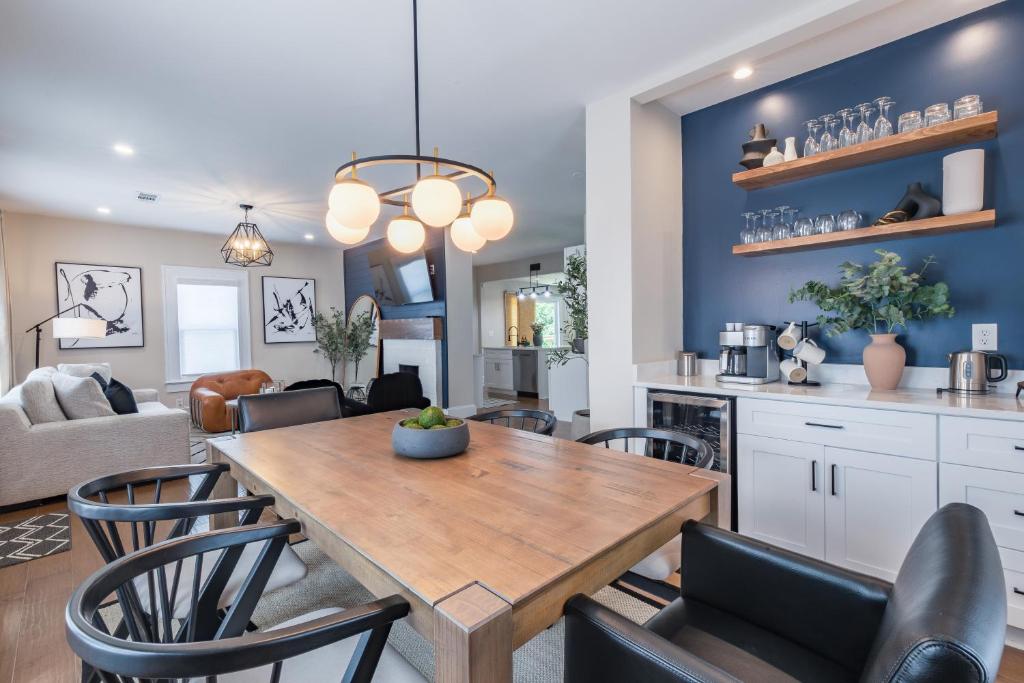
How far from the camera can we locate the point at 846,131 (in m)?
2.46

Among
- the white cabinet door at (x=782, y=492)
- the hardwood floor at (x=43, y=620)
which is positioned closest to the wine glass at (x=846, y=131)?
the white cabinet door at (x=782, y=492)

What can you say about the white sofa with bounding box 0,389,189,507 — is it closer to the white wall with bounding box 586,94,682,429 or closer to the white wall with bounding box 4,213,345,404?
the white wall with bounding box 4,213,345,404

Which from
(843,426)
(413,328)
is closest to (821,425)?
(843,426)

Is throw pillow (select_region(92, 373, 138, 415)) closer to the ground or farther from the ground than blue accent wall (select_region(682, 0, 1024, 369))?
closer to the ground

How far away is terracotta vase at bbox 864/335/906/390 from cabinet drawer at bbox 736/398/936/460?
405 mm

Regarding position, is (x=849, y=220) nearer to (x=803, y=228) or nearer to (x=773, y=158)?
(x=803, y=228)

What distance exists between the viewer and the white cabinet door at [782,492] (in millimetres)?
2229

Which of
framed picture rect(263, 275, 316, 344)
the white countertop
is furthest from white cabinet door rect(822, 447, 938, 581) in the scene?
framed picture rect(263, 275, 316, 344)

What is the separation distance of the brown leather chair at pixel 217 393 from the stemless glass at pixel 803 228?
5732mm

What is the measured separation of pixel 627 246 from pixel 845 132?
1.19 metres

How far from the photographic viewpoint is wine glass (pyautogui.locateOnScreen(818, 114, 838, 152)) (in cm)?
250

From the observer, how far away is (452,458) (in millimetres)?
1809

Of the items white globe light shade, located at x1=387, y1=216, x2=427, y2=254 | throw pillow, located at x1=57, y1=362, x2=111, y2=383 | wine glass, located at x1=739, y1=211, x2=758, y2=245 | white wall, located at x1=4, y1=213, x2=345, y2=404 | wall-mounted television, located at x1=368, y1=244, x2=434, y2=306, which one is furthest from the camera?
wall-mounted television, located at x1=368, y1=244, x2=434, y2=306

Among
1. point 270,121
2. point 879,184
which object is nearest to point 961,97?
point 879,184
